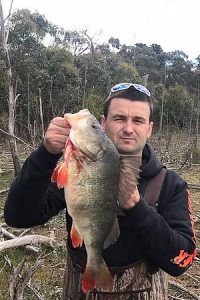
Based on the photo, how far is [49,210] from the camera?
7.07 ft

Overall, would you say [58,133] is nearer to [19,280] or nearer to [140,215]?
[140,215]

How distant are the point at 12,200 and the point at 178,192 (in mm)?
851

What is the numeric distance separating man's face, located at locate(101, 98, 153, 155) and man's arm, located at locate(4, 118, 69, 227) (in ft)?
1.21

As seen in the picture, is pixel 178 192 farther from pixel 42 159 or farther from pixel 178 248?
pixel 42 159

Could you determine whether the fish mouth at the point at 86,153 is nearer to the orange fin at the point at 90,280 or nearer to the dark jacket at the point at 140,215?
the dark jacket at the point at 140,215

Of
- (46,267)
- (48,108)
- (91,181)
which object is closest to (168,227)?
(91,181)

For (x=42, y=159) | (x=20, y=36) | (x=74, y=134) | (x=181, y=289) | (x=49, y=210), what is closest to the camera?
(x=74, y=134)

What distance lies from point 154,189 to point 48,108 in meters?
15.0

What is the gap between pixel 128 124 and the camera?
206 centimetres

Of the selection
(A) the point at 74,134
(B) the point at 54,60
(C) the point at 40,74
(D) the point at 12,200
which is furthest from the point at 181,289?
(B) the point at 54,60

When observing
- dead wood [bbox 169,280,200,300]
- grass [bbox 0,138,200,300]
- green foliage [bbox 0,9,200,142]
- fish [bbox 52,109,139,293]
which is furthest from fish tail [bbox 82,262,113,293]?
green foliage [bbox 0,9,200,142]

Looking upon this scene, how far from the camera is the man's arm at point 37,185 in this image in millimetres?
1764

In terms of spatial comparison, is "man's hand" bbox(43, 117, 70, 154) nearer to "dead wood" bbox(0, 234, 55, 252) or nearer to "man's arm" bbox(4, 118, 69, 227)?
"man's arm" bbox(4, 118, 69, 227)

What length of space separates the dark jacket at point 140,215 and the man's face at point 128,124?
140 millimetres
